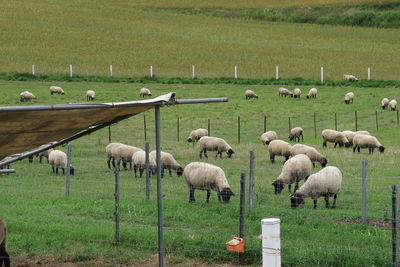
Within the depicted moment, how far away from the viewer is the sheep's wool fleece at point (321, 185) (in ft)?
68.8

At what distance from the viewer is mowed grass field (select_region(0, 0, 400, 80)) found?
64250 millimetres

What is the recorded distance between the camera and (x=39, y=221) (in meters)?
19.0

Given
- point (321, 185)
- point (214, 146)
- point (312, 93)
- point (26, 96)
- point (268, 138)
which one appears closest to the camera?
point (321, 185)

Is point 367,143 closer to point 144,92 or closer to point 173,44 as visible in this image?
point 144,92

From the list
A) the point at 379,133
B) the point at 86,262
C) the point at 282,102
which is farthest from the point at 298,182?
the point at 282,102

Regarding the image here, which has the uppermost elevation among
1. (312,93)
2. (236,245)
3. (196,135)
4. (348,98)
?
(312,93)

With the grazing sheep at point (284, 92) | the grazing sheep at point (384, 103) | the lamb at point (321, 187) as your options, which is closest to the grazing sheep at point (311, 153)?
the lamb at point (321, 187)

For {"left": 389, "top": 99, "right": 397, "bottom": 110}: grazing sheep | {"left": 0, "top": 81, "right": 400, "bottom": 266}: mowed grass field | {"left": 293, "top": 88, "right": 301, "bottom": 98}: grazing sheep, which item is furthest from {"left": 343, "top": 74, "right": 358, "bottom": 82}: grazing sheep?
{"left": 0, "top": 81, "right": 400, "bottom": 266}: mowed grass field

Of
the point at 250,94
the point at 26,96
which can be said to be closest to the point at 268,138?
the point at 250,94

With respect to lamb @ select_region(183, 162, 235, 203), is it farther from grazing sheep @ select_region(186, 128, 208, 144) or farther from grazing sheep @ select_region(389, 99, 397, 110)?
grazing sheep @ select_region(389, 99, 397, 110)

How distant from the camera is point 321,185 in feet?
68.8

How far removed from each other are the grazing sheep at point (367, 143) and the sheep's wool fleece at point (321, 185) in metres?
11.6

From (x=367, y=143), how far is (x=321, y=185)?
12.0 m

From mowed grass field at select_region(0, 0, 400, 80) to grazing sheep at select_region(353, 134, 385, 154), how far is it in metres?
28.5
